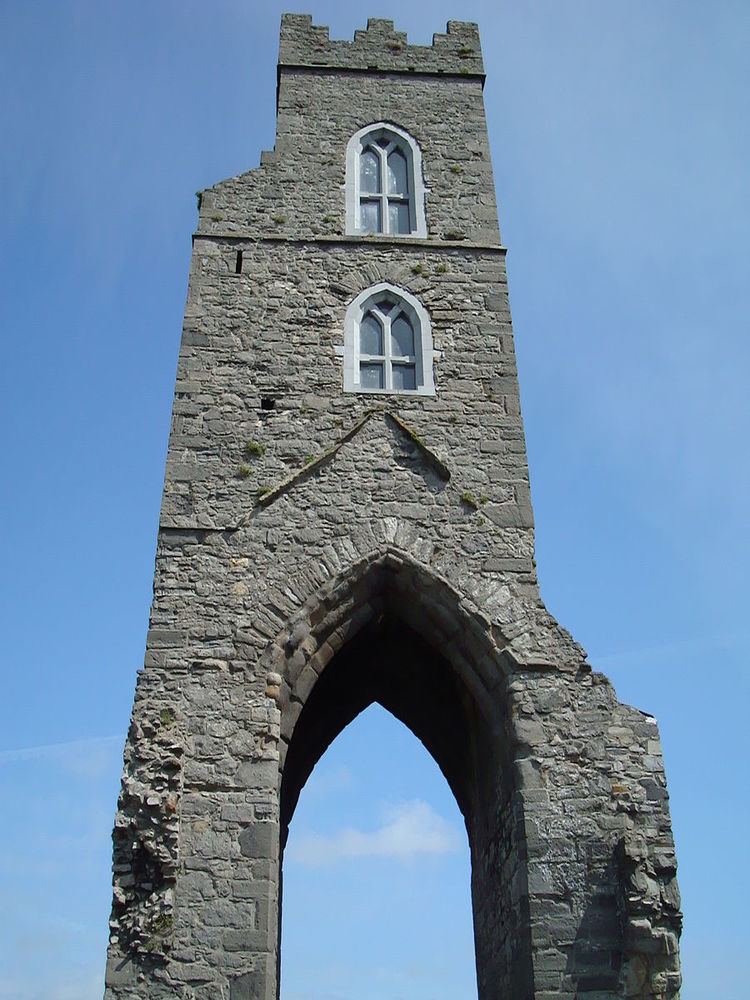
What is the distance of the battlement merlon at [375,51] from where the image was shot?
51.2ft

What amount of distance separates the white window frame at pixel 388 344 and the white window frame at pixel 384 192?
3.39ft

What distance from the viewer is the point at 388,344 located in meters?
12.4

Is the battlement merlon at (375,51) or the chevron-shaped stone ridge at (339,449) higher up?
the battlement merlon at (375,51)

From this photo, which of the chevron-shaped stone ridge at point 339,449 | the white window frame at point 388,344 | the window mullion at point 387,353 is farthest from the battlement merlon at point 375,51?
the chevron-shaped stone ridge at point 339,449

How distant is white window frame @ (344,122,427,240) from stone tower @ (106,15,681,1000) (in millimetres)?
49

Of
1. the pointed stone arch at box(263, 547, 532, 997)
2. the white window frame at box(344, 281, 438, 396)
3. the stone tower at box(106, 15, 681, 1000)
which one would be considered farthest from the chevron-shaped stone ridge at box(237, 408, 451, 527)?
the pointed stone arch at box(263, 547, 532, 997)

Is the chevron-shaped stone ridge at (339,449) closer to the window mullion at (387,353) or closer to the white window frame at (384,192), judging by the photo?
the window mullion at (387,353)

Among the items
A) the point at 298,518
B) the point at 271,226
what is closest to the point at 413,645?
the point at 298,518

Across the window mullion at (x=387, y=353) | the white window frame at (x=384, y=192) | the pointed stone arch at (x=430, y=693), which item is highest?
the white window frame at (x=384, y=192)

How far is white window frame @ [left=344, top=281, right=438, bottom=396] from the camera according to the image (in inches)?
472

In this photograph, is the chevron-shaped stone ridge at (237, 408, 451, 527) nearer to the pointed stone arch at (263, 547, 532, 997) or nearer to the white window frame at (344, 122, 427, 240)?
the pointed stone arch at (263, 547, 532, 997)

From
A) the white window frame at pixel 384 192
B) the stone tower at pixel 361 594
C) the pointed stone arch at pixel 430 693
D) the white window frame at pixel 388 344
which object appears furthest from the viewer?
the white window frame at pixel 384 192

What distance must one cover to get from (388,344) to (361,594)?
11.4ft

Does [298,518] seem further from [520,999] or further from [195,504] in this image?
[520,999]
